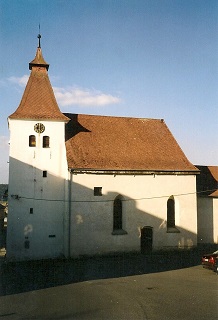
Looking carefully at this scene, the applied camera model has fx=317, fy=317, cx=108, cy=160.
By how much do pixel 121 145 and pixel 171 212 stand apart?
6.63m

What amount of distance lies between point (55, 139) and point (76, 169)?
3.35 meters

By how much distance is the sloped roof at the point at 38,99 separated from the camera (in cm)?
2395

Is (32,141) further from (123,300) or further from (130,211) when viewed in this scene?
(123,300)

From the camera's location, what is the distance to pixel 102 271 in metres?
18.5

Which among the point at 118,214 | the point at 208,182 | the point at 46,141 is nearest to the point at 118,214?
the point at 118,214

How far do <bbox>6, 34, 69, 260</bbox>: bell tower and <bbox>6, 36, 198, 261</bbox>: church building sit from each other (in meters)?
0.07

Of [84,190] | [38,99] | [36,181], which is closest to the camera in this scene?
[84,190]

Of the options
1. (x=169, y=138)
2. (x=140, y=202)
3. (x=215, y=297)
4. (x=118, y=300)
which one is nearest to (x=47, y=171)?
(x=140, y=202)

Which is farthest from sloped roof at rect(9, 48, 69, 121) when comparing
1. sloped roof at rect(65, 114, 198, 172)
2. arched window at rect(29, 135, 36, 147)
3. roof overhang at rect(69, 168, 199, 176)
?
roof overhang at rect(69, 168, 199, 176)

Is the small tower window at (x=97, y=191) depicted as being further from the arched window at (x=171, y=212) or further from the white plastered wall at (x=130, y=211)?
the arched window at (x=171, y=212)

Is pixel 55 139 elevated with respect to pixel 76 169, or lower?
elevated

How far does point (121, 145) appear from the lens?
25.5 meters

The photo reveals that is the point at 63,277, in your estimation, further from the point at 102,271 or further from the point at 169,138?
the point at 169,138

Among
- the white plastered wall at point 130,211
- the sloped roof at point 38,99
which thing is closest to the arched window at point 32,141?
the sloped roof at point 38,99
